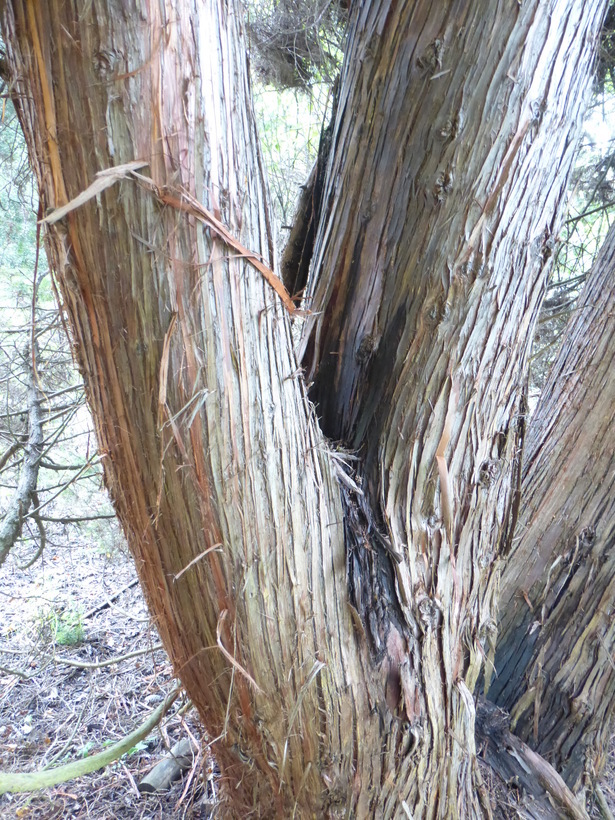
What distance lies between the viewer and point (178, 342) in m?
0.93

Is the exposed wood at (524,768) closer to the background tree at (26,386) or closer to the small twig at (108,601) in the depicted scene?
the background tree at (26,386)

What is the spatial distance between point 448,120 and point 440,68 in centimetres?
11

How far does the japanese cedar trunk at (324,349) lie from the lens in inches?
34.8

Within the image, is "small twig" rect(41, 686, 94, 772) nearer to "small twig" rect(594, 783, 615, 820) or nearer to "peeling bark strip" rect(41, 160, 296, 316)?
"small twig" rect(594, 783, 615, 820)

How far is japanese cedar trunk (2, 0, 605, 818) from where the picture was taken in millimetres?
884

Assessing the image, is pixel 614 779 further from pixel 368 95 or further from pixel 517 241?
pixel 368 95

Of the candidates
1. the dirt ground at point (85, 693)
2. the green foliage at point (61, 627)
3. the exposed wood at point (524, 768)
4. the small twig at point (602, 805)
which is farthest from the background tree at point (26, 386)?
the small twig at point (602, 805)

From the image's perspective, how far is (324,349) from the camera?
4.34 feet

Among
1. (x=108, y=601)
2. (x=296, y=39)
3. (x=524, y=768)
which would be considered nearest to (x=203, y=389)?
(x=524, y=768)

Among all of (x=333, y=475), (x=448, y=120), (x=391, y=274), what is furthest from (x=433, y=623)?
(x=448, y=120)

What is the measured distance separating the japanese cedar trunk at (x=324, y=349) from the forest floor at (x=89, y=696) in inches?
18.6

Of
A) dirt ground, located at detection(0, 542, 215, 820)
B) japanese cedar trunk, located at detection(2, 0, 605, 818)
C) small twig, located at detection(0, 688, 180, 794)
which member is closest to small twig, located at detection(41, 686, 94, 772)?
dirt ground, located at detection(0, 542, 215, 820)

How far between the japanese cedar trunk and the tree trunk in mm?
339

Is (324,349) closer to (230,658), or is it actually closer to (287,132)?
(230,658)
